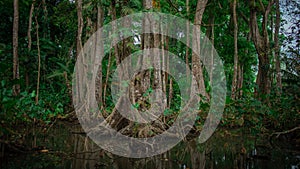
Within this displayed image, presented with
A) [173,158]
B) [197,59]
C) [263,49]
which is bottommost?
[173,158]

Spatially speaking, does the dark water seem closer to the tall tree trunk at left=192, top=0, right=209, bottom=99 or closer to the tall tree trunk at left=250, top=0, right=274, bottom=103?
the tall tree trunk at left=192, top=0, right=209, bottom=99

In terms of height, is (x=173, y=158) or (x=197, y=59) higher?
(x=197, y=59)

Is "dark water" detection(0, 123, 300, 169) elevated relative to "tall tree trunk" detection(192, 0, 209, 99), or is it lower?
lower

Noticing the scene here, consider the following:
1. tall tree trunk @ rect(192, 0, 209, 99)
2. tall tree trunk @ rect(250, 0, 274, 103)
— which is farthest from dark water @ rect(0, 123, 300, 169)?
tall tree trunk @ rect(250, 0, 274, 103)

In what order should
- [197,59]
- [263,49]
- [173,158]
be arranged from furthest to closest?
[263,49] → [197,59] → [173,158]

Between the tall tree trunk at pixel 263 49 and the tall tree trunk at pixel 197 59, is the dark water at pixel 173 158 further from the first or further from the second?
the tall tree trunk at pixel 263 49

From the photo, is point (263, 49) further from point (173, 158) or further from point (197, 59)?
point (173, 158)

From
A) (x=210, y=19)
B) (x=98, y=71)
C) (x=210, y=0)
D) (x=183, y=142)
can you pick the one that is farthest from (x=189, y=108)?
(x=210, y=19)

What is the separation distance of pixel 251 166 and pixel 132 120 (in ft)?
10.9

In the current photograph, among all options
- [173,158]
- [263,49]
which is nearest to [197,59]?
[263,49]

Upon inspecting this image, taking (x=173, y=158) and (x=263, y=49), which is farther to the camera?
(x=263, y=49)

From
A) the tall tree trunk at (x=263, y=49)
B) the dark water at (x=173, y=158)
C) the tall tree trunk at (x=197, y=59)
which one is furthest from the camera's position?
the tall tree trunk at (x=263, y=49)

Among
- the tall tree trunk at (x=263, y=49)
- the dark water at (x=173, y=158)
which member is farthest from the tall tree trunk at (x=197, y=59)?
the dark water at (x=173, y=158)

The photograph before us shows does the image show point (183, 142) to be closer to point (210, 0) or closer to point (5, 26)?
point (210, 0)
